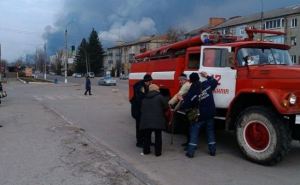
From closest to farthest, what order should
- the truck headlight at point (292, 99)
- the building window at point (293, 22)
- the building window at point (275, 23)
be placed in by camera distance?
the truck headlight at point (292, 99) → the building window at point (293, 22) → the building window at point (275, 23)

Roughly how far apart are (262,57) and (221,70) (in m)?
0.94

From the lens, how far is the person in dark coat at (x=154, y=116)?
9781 millimetres

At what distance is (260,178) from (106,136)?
20.1 feet

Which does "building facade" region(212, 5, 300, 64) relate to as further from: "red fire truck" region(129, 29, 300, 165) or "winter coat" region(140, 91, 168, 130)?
"winter coat" region(140, 91, 168, 130)

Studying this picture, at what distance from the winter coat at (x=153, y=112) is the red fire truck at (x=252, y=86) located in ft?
4.40

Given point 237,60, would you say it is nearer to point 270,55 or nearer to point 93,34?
point 270,55

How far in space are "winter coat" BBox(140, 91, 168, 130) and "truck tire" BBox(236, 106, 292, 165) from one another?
1.64 metres

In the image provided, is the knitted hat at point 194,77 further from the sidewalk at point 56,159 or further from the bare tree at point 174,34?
the bare tree at point 174,34

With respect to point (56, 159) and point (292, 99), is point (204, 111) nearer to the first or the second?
point (292, 99)

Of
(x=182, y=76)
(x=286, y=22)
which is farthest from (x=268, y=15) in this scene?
(x=182, y=76)

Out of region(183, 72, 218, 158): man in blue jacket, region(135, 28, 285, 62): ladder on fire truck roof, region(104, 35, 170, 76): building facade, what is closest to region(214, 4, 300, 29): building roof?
region(104, 35, 170, 76): building facade

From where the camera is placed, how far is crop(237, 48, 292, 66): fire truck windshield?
32.5ft

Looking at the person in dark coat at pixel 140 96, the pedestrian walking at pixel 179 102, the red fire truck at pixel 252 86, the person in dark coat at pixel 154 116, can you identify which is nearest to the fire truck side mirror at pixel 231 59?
the red fire truck at pixel 252 86

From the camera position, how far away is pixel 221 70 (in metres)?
10.2
